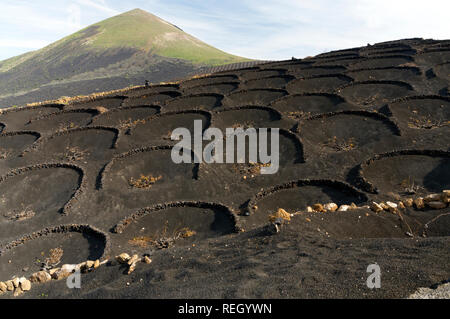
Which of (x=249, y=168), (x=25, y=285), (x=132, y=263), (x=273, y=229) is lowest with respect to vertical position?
(x=25, y=285)

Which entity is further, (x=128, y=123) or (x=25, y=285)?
(x=128, y=123)

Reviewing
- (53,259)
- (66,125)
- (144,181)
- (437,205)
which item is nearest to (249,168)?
(144,181)

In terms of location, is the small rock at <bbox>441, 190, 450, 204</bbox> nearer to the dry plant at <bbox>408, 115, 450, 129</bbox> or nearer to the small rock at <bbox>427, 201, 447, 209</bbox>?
the small rock at <bbox>427, 201, 447, 209</bbox>

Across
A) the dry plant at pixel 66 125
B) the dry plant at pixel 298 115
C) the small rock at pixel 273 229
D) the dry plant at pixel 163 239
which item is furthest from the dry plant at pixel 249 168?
the dry plant at pixel 66 125

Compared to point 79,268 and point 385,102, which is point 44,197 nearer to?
point 79,268

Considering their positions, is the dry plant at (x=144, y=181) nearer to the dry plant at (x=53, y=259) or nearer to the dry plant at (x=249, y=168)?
the dry plant at (x=249, y=168)

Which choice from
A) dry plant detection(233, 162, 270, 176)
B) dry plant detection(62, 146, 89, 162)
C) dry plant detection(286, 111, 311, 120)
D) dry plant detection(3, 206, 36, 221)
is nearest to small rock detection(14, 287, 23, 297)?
dry plant detection(3, 206, 36, 221)

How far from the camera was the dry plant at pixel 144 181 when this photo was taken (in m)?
15.1

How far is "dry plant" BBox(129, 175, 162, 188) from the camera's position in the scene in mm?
15070

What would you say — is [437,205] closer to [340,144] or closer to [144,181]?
[340,144]

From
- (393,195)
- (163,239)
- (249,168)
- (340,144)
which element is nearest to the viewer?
(163,239)

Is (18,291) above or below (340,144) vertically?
below

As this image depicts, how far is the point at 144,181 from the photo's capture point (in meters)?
15.4

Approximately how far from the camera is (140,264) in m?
8.24
